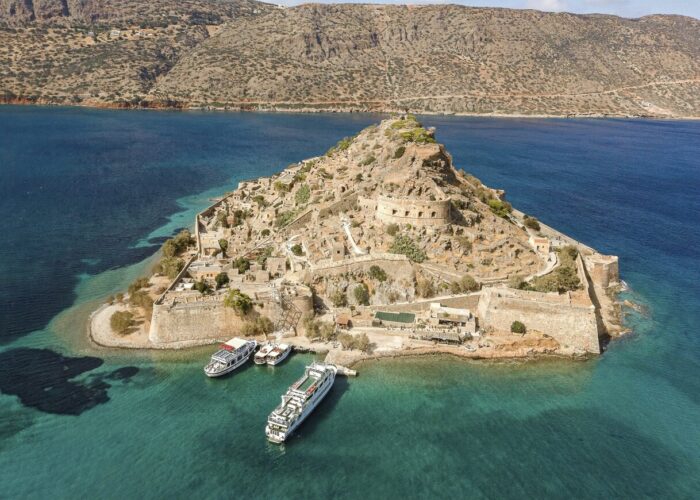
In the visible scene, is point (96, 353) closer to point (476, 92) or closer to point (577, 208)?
point (577, 208)

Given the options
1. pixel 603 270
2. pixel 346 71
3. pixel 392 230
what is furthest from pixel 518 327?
pixel 346 71

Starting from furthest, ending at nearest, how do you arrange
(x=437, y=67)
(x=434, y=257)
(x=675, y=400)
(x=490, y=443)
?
1. (x=437, y=67)
2. (x=434, y=257)
3. (x=675, y=400)
4. (x=490, y=443)

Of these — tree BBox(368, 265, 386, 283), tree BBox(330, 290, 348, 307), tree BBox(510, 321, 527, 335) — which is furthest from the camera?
tree BBox(368, 265, 386, 283)

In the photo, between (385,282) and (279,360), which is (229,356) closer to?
(279,360)

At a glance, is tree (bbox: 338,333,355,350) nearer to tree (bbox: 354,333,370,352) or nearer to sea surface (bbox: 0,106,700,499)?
tree (bbox: 354,333,370,352)

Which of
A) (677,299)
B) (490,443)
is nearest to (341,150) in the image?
(677,299)

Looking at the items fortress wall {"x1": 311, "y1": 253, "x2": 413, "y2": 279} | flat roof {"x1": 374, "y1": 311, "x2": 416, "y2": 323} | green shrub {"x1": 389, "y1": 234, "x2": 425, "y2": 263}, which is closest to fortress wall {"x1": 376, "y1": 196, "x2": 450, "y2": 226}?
green shrub {"x1": 389, "y1": 234, "x2": 425, "y2": 263}
